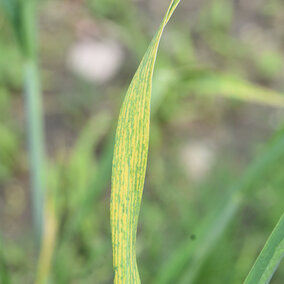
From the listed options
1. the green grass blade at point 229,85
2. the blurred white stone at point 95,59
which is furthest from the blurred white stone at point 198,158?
the green grass blade at point 229,85

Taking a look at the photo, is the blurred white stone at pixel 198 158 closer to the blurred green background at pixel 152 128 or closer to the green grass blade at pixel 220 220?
the blurred green background at pixel 152 128

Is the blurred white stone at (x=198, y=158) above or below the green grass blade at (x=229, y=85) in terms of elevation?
below

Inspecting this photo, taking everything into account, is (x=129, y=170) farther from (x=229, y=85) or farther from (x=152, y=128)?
(x=152, y=128)

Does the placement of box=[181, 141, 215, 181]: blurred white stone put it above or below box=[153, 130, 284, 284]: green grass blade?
below

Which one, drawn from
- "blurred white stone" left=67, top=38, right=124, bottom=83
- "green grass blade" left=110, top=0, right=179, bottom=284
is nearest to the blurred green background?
"blurred white stone" left=67, top=38, right=124, bottom=83

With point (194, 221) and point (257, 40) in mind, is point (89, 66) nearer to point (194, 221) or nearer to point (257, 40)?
point (257, 40)

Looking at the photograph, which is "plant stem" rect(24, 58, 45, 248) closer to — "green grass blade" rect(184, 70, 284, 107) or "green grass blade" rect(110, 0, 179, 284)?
"green grass blade" rect(184, 70, 284, 107)
